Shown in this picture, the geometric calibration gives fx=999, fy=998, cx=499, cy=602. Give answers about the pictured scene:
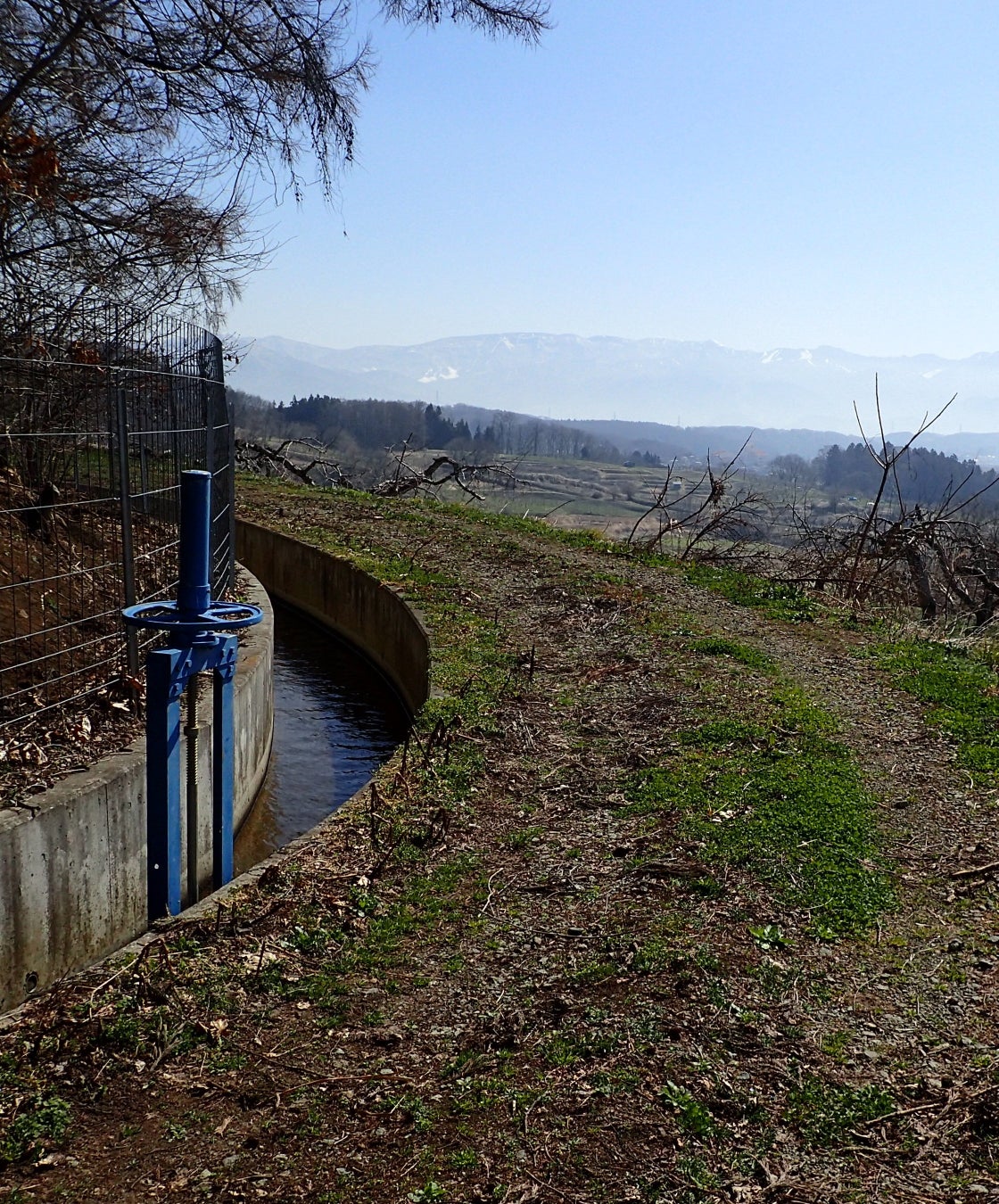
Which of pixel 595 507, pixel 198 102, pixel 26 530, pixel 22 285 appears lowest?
pixel 595 507

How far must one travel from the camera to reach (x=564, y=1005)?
3.71 meters

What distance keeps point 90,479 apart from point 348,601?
4.51 meters

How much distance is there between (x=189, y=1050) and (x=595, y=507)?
225ft

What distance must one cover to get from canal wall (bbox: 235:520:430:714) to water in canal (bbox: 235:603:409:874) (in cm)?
21

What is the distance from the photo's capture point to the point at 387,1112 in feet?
10.3

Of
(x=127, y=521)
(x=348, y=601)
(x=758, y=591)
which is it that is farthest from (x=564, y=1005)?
(x=348, y=601)

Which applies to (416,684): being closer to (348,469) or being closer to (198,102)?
(198,102)

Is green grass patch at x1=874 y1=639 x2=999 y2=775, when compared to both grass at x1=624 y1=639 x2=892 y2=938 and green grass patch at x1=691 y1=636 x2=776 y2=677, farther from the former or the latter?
green grass patch at x1=691 y1=636 x2=776 y2=677

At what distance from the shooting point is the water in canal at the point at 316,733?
7.39 m

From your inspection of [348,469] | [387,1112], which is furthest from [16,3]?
[348,469]

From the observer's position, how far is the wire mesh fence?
19.5 ft

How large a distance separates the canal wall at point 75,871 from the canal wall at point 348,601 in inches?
124

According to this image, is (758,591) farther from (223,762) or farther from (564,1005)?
(564,1005)

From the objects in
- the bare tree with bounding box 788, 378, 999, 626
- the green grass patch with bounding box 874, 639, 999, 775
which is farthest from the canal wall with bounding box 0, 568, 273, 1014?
the bare tree with bounding box 788, 378, 999, 626
